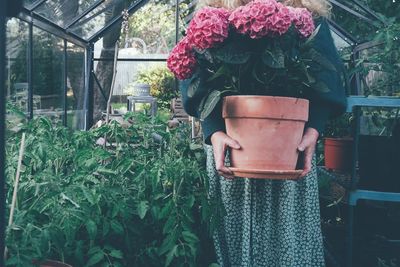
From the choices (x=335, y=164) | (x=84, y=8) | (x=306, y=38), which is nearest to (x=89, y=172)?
(x=306, y=38)

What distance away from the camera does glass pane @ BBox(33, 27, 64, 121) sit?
446 centimetres

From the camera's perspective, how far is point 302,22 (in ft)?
6.33

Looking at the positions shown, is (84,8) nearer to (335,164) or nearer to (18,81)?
(18,81)

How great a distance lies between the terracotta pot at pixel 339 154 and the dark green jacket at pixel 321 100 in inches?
54.7

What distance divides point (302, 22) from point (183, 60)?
0.40 meters

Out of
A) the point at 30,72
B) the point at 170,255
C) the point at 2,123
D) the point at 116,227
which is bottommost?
the point at 170,255

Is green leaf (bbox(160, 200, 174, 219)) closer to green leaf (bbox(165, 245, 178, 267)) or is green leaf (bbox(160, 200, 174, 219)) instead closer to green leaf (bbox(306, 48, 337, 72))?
green leaf (bbox(165, 245, 178, 267))

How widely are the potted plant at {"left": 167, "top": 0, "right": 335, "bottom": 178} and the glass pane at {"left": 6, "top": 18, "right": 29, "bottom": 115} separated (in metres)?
2.03

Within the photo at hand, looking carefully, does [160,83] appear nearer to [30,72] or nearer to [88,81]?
[88,81]

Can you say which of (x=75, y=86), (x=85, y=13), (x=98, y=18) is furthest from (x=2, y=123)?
(x=98, y=18)

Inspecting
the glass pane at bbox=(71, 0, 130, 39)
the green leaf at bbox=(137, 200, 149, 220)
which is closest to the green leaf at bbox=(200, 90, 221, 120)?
the green leaf at bbox=(137, 200, 149, 220)

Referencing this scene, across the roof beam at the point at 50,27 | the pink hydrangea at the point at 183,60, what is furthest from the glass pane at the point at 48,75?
the pink hydrangea at the point at 183,60

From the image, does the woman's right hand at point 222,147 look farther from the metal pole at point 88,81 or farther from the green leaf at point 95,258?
the metal pole at point 88,81

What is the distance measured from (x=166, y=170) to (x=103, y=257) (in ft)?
1.26
